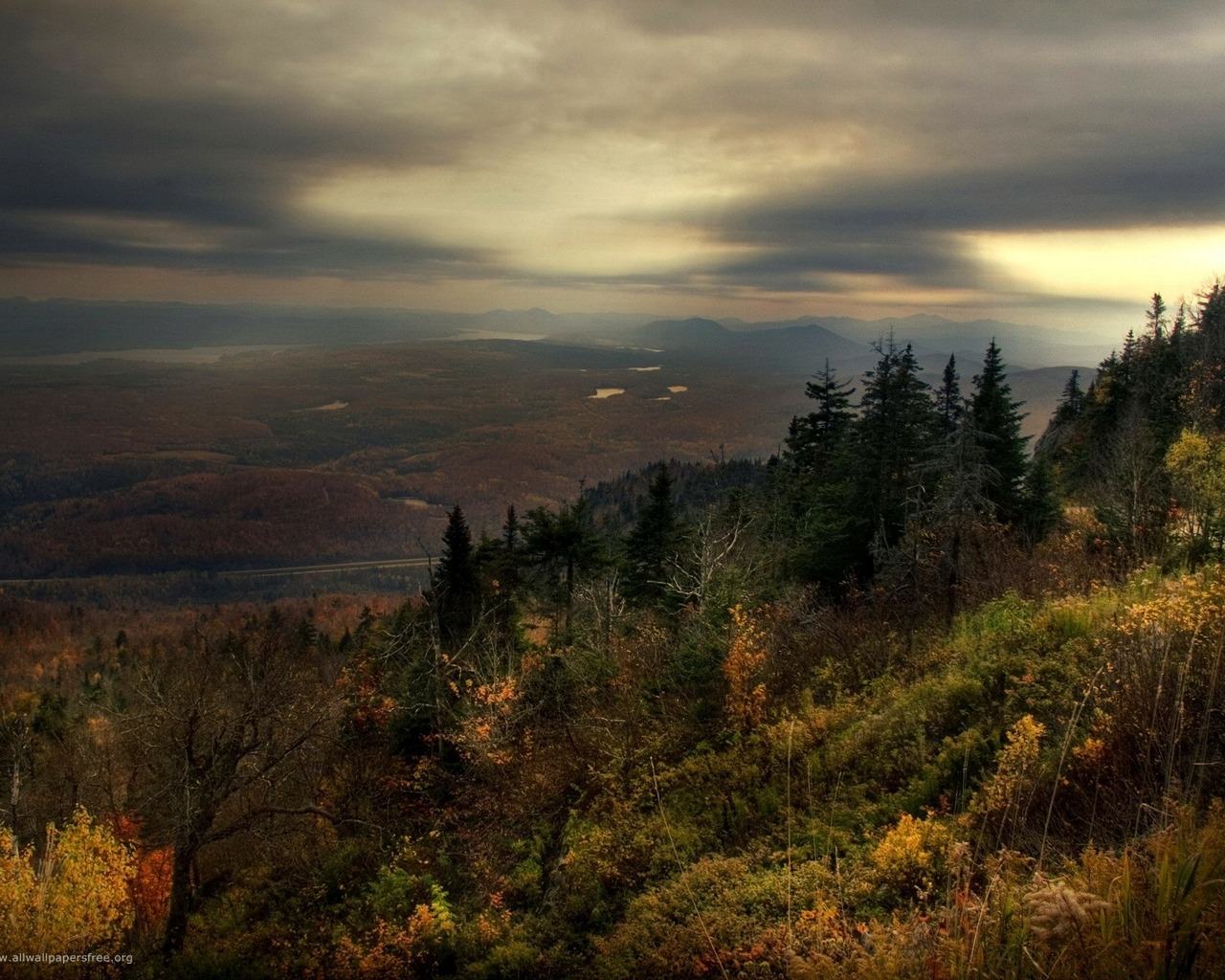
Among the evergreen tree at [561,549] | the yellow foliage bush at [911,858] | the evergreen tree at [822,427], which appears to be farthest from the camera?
the evergreen tree at [822,427]

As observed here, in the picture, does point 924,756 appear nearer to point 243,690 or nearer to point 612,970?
point 612,970

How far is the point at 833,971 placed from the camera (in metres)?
4.58

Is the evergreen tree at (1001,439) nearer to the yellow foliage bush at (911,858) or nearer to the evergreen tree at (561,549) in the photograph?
the evergreen tree at (561,549)

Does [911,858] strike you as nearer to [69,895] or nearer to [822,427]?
[69,895]

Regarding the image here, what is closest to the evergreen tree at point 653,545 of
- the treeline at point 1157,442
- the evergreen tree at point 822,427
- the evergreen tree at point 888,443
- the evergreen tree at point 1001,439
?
the evergreen tree at point 822,427

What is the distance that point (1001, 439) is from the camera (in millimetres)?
27500

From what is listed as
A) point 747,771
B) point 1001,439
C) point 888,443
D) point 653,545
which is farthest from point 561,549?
point 747,771

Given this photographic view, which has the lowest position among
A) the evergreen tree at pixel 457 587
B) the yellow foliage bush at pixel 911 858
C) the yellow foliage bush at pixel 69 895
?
the yellow foliage bush at pixel 69 895

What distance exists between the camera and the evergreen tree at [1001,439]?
1064 inches

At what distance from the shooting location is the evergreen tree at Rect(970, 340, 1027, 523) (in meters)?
27.0

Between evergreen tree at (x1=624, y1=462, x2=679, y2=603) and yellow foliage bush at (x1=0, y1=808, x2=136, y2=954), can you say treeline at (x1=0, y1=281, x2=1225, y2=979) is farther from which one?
evergreen tree at (x1=624, y1=462, x2=679, y2=603)

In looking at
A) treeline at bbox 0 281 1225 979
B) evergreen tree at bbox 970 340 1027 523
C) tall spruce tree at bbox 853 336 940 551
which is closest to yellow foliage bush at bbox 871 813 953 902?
treeline at bbox 0 281 1225 979

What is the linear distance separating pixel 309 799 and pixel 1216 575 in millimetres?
23147

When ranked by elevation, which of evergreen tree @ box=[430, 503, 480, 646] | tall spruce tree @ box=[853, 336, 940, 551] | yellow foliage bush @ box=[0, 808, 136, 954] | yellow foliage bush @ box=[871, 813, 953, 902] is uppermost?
tall spruce tree @ box=[853, 336, 940, 551]
